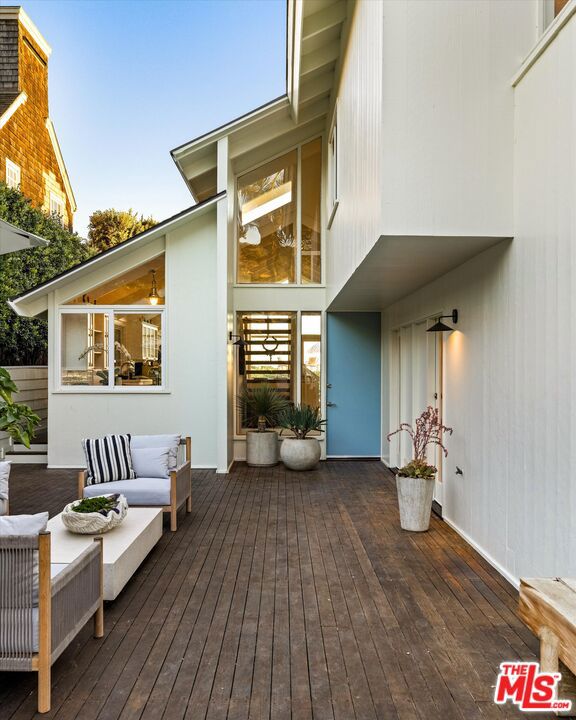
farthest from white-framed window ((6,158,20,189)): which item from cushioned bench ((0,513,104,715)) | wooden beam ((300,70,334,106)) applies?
cushioned bench ((0,513,104,715))

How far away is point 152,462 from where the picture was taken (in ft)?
18.9

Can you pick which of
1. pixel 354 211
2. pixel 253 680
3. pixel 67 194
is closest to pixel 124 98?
pixel 67 194

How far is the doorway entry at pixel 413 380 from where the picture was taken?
20.7ft

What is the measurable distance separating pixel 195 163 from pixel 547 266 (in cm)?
704

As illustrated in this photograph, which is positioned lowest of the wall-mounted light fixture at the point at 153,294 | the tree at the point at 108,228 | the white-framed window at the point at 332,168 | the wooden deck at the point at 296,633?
the wooden deck at the point at 296,633

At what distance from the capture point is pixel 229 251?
344 inches

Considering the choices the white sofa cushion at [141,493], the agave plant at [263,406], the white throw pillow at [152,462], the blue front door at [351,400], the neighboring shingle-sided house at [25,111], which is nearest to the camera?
the white sofa cushion at [141,493]

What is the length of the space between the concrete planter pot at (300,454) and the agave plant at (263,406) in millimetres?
826

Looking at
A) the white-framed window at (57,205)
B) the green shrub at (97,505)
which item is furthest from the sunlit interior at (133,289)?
the white-framed window at (57,205)

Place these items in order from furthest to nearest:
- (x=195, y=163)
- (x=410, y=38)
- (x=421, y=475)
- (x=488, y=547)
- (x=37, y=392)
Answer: (x=37, y=392) < (x=195, y=163) < (x=421, y=475) < (x=488, y=547) < (x=410, y=38)

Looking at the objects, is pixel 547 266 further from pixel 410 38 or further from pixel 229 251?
pixel 229 251

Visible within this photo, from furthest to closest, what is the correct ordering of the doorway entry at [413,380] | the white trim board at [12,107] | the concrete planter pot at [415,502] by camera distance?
the white trim board at [12,107] < the doorway entry at [413,380] < the concrete planter pot at [415,502]

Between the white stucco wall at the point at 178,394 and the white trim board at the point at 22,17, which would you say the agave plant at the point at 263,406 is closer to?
the white stucco wall at the point at 178,394

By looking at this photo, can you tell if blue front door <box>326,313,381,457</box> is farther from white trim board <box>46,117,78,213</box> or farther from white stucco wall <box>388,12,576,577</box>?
white trim board <box>46,117,78,213</box>
